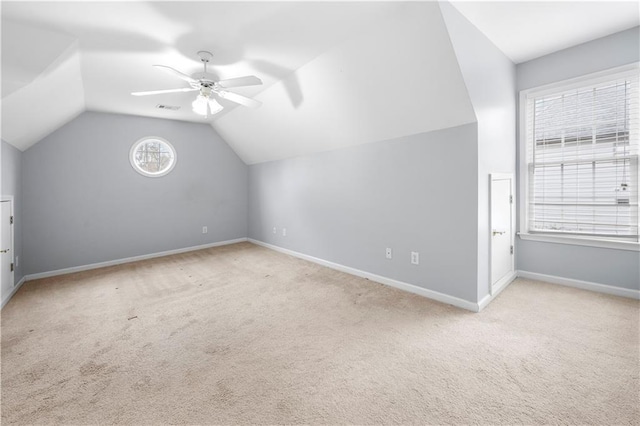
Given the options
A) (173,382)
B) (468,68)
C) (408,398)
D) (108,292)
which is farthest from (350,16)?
(108,292)

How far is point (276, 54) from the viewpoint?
267cm

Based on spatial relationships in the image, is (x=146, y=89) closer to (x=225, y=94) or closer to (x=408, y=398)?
(x=225, y=94)

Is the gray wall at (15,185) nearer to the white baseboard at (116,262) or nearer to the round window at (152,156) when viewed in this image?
the white baseboard at (116,262)

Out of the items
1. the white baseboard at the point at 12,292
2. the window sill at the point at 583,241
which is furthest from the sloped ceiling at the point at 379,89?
the white baseboard at the point at 12,292

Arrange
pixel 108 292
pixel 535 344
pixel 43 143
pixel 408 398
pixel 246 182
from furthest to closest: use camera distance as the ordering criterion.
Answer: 1. pixel 246 182
2. pixel 43 143
3. pixel 108 292
4. pixel 535 344
5. pixel 408 398

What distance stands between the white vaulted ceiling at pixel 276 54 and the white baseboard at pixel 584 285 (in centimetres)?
218

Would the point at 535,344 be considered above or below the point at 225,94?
below

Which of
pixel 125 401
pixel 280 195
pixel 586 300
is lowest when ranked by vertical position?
pixel 125 401

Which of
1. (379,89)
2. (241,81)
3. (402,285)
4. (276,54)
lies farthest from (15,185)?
(402,285)

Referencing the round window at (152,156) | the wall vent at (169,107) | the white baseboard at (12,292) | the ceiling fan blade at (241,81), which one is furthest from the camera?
the round window at (152,156)

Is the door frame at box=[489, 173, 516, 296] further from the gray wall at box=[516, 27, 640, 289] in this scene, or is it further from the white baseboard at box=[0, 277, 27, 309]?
the white baseboard at box=[0, 277, 27, 309]

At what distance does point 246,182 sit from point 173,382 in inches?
185

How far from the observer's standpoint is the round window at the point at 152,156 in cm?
465

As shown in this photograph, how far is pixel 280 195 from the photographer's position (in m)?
5.09
